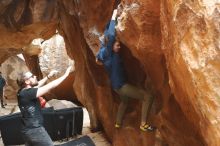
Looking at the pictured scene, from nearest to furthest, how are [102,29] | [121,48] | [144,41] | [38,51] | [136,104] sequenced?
[144,41], [121,48], [136,104], [102,29], [38,51]

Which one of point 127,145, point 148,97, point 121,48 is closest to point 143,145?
point 127,145

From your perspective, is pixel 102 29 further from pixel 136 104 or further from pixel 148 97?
pixel 148 97

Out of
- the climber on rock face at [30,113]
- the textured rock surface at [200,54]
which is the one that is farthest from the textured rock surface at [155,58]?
the climber on rock face at [30,113]

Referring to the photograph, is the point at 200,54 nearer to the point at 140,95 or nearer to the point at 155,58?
the point at 155,58

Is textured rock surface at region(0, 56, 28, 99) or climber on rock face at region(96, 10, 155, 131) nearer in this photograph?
climber on rock face at region(96, 10, 155, 131)

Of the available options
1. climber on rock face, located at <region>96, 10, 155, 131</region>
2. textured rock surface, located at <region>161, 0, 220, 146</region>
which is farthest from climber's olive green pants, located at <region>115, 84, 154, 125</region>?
textured rock surface, located at <region>161, 0, 220, 146</region>

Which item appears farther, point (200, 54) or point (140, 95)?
point (140, 95)

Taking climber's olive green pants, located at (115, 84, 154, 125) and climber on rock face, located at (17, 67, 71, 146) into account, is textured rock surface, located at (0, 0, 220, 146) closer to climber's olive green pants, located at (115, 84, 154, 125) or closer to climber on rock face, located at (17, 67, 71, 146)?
climber's olive green pants, located at (115, 84, 154, 125)

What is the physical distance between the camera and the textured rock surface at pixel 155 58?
311 centimetres

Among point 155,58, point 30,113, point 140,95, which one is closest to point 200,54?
point 155,58

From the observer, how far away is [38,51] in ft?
55.8

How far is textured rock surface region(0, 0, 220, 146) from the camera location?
3111 mm

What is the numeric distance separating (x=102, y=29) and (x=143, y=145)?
8.64 feet

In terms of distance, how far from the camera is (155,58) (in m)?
5.22
